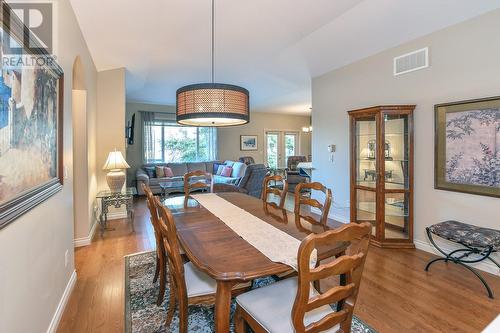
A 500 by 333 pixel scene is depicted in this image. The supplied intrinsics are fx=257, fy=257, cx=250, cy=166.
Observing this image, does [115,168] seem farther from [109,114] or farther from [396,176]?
[396,176]

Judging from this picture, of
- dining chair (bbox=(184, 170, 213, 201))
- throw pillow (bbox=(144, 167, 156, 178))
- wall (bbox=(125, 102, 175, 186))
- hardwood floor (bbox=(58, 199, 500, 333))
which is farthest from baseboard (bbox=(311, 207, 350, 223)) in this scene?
wall (bbox=(125, 102, 175, 186))

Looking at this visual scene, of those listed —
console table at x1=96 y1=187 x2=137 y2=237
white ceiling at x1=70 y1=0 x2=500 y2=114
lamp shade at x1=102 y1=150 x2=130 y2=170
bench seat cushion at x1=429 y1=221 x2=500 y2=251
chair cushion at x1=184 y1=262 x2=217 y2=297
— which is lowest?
chair cushion at x1=184 y1=262 x2=217 y2=297

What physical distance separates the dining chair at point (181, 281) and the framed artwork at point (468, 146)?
2.58 metres

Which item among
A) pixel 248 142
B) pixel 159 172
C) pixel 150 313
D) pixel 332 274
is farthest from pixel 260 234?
pixel 248 142

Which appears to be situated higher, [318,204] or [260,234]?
[318,204]

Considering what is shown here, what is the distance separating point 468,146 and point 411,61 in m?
1.22

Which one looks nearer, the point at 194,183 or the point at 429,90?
the point at 429,90

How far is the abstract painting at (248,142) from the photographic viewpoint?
29.7ft

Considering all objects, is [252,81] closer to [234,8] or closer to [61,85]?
[234,8]

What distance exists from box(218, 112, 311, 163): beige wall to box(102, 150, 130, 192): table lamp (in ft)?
15.7

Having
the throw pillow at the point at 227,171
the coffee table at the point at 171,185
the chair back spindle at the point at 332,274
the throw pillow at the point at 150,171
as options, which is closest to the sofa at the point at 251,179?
the coffee table at the point at 171,185

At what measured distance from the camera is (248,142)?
9.17 m

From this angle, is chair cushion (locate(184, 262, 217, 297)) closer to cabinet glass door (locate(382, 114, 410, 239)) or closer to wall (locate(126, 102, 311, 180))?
cabinet glass door (locate(382, 114, 410, 239))

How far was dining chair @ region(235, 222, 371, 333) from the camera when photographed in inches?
38.7
